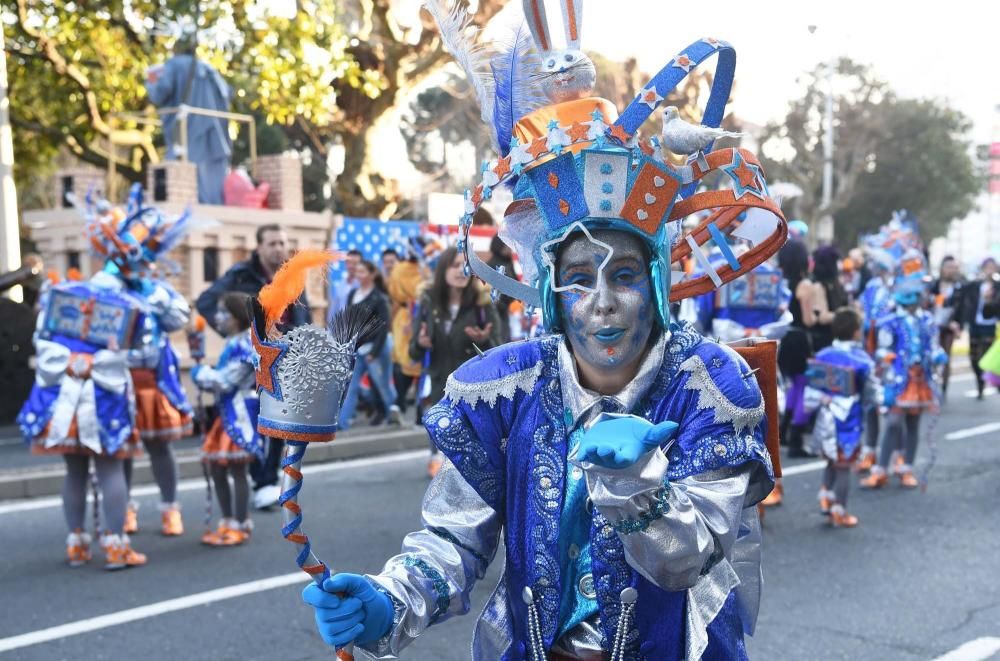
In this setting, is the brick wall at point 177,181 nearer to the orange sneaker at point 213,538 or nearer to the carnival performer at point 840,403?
the orange sneaker at point 213,538

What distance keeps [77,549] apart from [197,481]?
278cm

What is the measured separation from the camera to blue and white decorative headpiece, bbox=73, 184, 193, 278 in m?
6.89

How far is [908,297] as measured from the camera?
9.16 m

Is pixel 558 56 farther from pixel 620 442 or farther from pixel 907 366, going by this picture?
pixel 907 366

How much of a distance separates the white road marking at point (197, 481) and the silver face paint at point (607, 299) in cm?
589

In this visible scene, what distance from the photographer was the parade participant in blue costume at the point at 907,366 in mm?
8953

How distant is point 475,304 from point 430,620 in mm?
6103

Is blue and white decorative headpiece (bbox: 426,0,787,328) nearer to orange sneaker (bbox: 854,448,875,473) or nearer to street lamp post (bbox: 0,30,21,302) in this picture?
orange sneaker (bbox: 854,448,875,473)

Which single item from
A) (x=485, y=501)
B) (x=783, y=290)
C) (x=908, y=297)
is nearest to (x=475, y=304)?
(x=783, y=290)

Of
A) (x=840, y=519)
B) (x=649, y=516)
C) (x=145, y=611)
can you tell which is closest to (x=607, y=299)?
(x=649, y=516)

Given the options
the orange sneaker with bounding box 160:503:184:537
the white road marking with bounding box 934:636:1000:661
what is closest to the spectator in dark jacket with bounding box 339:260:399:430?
the orange sneaker with bounding box 160:503:184:537

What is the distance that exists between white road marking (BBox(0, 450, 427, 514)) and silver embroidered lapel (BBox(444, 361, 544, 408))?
572cm

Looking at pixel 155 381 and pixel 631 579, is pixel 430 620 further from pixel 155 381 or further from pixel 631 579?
pixel 155 381

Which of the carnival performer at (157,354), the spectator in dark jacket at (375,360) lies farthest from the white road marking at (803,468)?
the carnival performer at (157,354)
